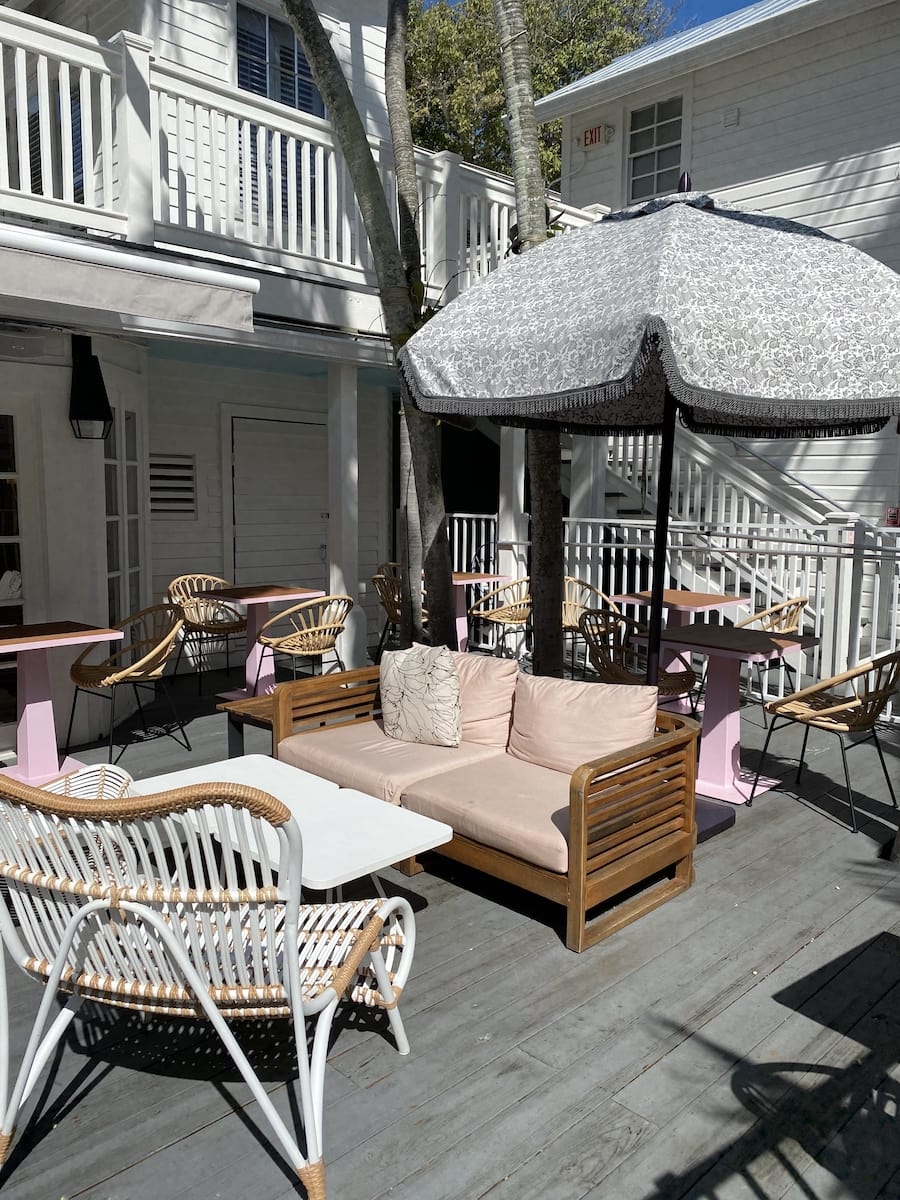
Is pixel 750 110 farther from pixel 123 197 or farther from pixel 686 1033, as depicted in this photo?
pixel 686 1033

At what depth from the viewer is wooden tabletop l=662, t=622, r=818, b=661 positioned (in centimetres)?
451

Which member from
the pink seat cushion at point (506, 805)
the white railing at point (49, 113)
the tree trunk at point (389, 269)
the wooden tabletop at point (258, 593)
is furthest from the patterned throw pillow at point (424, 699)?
the white railing at point (49, 113)

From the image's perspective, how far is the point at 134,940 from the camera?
6.68 feet

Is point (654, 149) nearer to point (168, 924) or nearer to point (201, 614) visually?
point (201, 614)

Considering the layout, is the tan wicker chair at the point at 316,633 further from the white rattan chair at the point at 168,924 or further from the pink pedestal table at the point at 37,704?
the white rattan chair at the point at 168,924

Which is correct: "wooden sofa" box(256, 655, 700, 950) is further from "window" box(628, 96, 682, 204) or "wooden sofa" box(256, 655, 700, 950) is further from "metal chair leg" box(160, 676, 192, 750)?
"window" box(628, 96, 682, 204)

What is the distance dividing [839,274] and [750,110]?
7.57 meters

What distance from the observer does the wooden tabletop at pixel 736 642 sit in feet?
14.8

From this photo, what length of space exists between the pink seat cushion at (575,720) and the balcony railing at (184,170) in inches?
122

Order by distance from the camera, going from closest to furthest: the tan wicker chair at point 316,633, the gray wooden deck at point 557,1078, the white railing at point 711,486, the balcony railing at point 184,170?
1. the gray wooden deck at point 557,1078
2. the balcony railing at point 184,170
3. the tan wicker chair at point 316,633
4. the white railing at point 711,486

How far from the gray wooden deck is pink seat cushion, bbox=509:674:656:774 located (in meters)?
0.64

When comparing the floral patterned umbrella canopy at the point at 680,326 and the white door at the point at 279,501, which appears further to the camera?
the white door at the point at 279,501

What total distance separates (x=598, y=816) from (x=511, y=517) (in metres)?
5.60

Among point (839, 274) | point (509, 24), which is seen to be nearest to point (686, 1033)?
point (839, 274)
